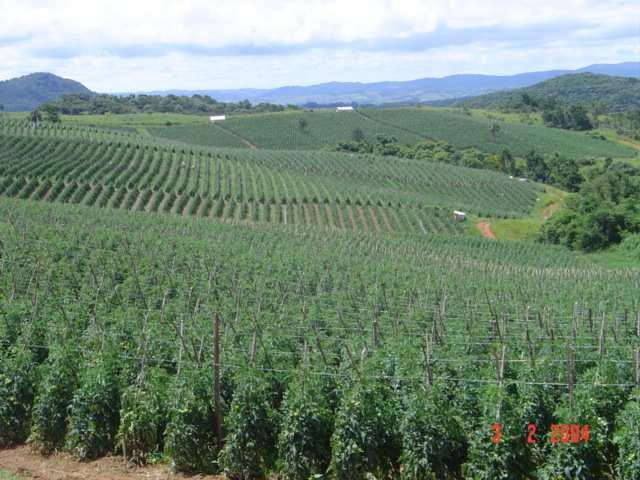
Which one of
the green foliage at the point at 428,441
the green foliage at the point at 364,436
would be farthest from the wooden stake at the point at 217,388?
the green foliage at the point at 428,441

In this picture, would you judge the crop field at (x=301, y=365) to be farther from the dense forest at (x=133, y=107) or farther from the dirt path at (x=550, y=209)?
the dense forest at (x=133, y=107)

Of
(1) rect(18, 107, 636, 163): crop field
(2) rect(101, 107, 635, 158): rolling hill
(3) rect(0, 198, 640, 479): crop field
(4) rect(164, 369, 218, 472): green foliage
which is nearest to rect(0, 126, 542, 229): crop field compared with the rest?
(1) rect(18, 107, 636, 163): crop field

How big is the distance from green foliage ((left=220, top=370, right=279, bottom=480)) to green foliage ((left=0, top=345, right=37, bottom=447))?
4061 millimetres

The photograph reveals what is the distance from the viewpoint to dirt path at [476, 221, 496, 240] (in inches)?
2409

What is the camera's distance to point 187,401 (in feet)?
36.1

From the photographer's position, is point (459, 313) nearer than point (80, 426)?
No

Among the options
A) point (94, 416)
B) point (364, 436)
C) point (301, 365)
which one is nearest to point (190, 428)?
point (94, 416)

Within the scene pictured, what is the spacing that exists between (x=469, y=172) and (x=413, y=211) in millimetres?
35007

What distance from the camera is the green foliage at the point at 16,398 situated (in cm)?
1192

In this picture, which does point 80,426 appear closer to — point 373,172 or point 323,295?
point 323,295

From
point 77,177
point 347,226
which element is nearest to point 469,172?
point 347,226

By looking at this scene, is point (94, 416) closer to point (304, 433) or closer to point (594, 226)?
point (304, 433)

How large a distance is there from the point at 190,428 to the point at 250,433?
40.3 inches

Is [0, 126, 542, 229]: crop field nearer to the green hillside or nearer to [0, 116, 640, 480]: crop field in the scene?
the green hillside
